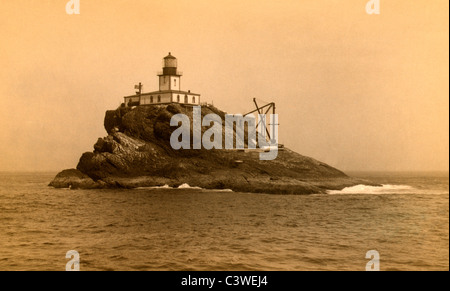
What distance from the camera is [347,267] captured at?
18.3 m

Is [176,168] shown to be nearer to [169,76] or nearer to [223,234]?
[169,76]

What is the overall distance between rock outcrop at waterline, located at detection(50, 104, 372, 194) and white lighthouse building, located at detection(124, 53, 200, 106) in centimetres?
882

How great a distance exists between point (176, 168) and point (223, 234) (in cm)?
4001

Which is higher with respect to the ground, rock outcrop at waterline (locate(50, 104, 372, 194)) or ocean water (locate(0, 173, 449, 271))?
rock outcrop at waterline (locate(50, 104, 372, 194))

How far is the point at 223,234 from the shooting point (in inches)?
1055

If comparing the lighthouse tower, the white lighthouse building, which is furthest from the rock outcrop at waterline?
the lighthouse tower

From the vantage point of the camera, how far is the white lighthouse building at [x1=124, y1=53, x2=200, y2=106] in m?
80.9

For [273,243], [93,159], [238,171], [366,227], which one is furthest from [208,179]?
[273,243]

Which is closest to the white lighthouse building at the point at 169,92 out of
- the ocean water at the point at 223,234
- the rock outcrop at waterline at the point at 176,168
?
the rock outcrop at waterline at the point at 176,168

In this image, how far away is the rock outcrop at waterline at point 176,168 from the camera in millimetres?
60938

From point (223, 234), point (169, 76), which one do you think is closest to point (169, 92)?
point (169, 76)

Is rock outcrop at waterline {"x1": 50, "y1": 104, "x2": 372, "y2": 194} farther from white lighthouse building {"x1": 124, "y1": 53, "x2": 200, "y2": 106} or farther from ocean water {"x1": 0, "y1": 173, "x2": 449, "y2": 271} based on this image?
ocean water {"x1": 0, "y1": 173, "x2": 449, "y2": 271}

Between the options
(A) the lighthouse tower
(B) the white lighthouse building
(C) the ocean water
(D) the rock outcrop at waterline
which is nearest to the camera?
(C) the ocean water

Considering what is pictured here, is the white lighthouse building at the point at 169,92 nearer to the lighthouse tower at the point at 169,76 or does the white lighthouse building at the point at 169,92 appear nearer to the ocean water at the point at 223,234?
the lighthouse tower at the point at 169,76
